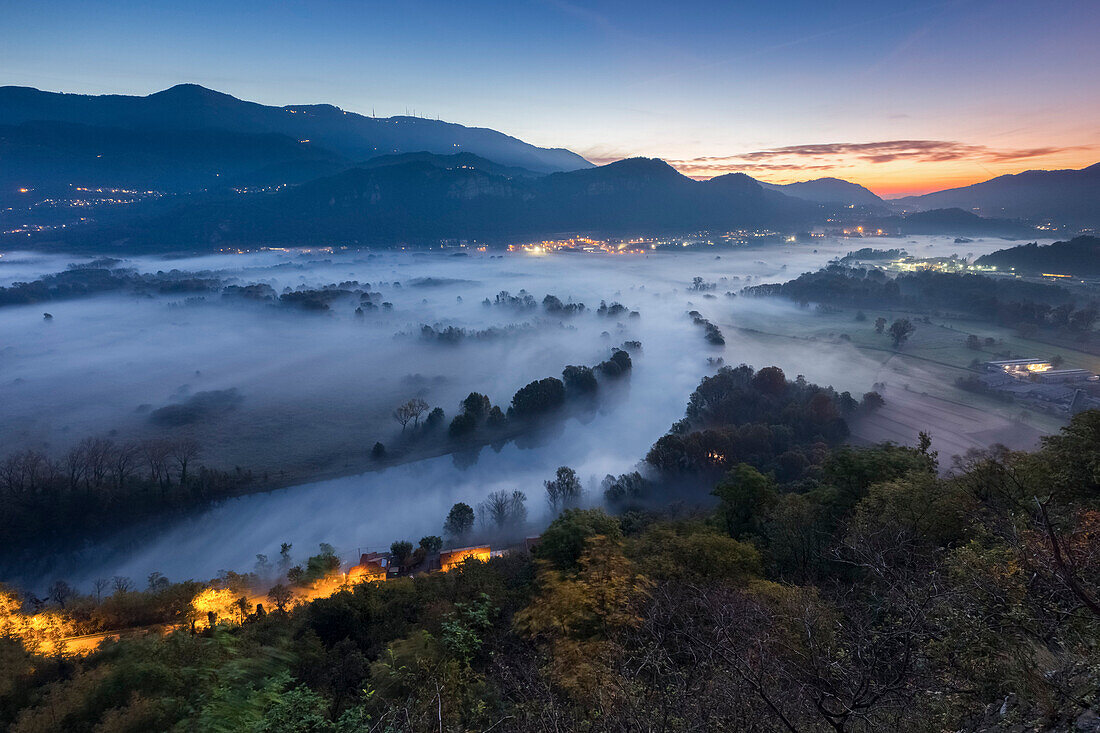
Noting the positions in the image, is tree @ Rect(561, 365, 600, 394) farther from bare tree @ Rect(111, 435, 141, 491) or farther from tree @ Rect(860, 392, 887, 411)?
bare tree @ Rect(111, 435, 141, 491)

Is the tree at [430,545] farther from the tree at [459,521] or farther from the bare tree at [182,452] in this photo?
the bare tree at [182,452]

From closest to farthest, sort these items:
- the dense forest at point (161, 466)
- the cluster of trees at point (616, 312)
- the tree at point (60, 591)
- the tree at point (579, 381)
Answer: the tree at point (60, 591), the dense forest at point (161, 466), the tree at point (579, 381), the cluster of trees at point (616, 312)


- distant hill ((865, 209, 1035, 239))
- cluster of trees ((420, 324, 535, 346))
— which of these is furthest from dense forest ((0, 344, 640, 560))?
distant hill ((865, 209, 1035, 239))

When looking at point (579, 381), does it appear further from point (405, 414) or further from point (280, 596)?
point (280, 596)

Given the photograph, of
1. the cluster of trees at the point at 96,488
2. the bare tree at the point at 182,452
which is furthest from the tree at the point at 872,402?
the bare tree at the point at 182,452

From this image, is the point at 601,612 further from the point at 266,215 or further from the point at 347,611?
the point at 266,215

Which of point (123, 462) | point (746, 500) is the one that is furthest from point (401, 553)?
point (123, 462)
